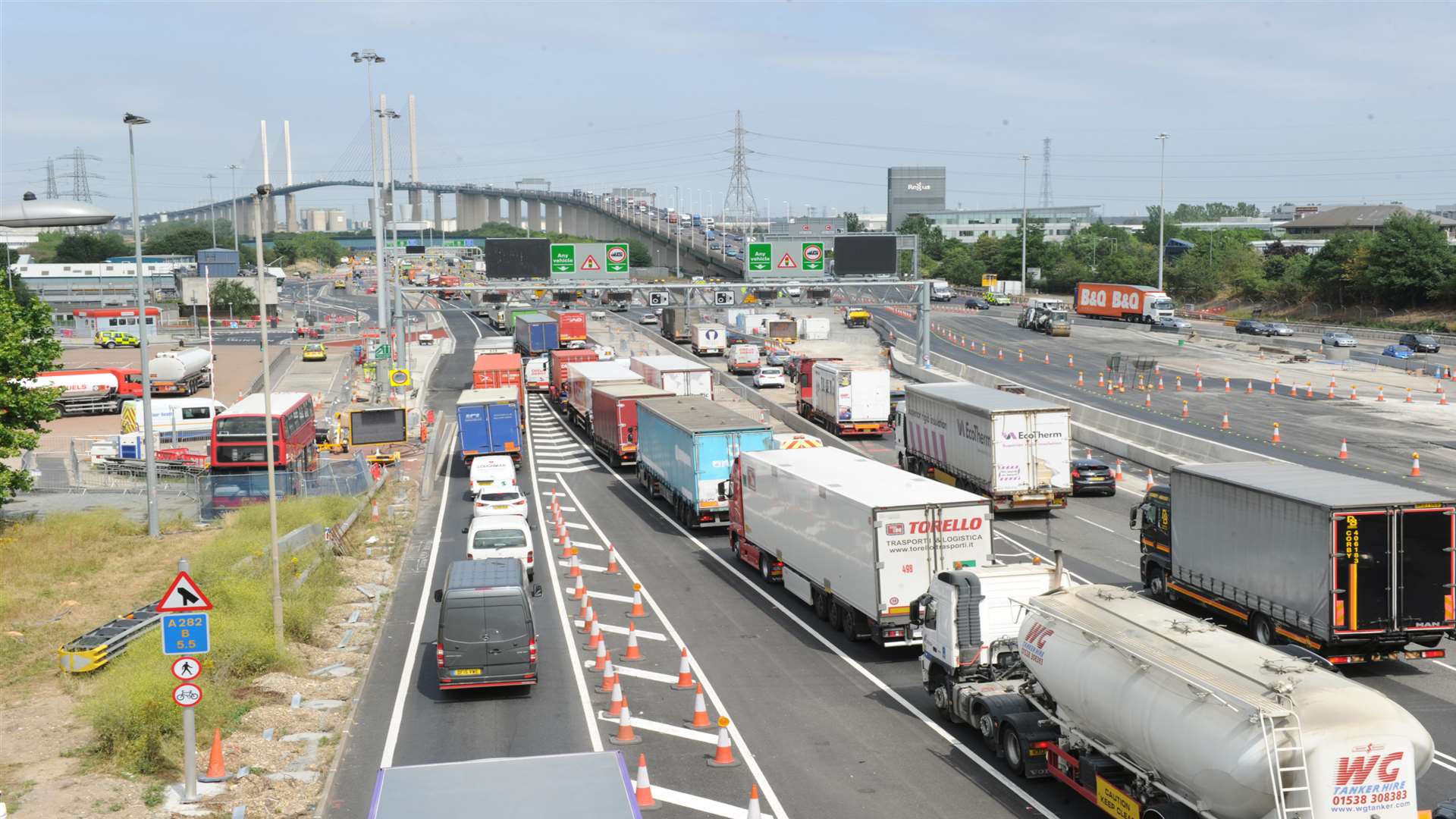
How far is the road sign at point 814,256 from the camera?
244ft

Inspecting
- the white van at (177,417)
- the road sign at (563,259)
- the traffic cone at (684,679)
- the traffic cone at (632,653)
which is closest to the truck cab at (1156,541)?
the traffic cone at (684,679)

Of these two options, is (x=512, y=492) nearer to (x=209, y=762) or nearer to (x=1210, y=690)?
(x=209, y=762)

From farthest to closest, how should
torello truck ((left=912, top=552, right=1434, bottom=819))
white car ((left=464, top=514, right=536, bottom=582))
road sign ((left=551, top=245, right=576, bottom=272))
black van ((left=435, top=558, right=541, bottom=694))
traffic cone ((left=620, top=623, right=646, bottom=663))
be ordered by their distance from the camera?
1. road sign ((left=551, top=245, right=576, bottom=272))
2. white car ((left=464, top=514, right=536, bottom=582))
3. traffic cone ((left=620, top=623, right=646, bottom=663))
4. black van ((left=435, top=558, right=541, bottom=694))
5. torello truck ((left=912, top=552, right=1434, bottom=819))

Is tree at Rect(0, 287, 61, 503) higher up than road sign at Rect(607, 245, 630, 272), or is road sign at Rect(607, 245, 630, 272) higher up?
road sign at Rect(607, 245, 630, 272)

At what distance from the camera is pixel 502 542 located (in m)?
28.8

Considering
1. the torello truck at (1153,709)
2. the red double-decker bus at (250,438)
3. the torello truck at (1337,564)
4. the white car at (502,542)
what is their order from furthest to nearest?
1. the red double-decker bus at (250,438)
2. the white car at (502,542)
3. the torello truck at (1337,564)
4. the torello truck at (1153,709)

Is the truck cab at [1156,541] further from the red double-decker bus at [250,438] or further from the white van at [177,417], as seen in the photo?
the white van at [177,417]

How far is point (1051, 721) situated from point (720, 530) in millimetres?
20721

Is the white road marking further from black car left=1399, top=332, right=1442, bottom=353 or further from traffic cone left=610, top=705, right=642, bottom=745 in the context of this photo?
black car left=1399, top=332, right=1442, bottom=353

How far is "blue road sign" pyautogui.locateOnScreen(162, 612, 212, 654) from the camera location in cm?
1548

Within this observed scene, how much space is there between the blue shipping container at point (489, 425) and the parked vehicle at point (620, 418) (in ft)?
11.6

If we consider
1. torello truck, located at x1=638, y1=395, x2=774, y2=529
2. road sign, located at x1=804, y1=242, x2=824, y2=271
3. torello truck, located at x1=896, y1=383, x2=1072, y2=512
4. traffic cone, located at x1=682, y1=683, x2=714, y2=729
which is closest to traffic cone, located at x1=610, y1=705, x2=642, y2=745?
traffic cone, located at x1=682, y1=683, x2=714, y2=729

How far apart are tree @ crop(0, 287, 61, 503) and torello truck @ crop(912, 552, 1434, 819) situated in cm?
2700

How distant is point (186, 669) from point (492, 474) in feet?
76.4
